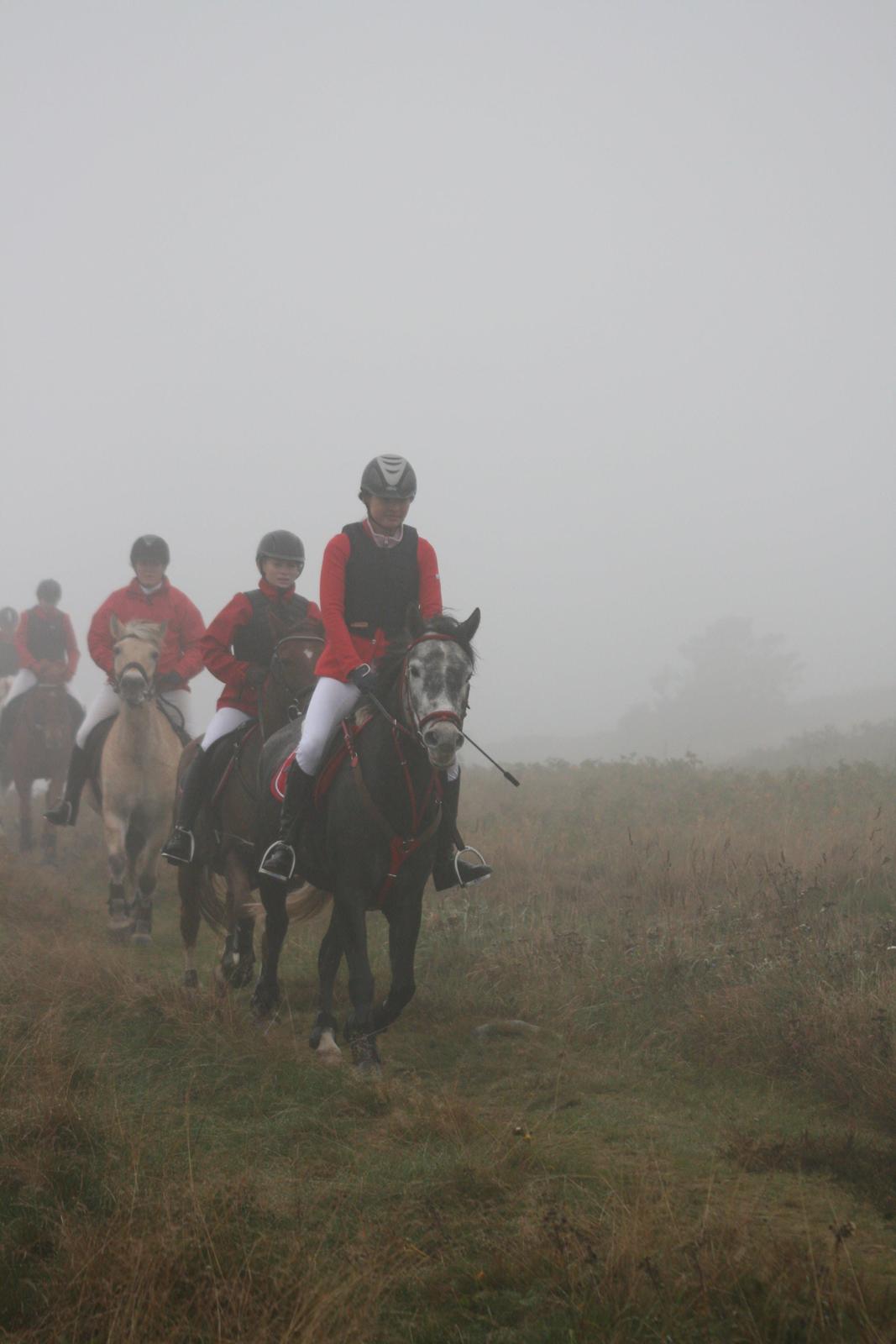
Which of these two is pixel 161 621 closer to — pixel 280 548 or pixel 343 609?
pixel 280 548

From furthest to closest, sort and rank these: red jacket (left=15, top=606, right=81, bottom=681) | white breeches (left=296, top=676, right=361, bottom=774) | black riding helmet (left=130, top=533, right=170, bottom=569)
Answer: red jacket (left=15, top=606, right=81, bottom=681)
black riding helmet (left=130, top=533, right=170, bottom=569)
white breeches (left=296, top=676, right=361, bottom=774)

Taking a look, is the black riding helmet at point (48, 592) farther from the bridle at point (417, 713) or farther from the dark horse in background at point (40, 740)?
the bridle at point (417, 713)

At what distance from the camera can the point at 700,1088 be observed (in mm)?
5848

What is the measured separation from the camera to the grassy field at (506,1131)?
3.02 m

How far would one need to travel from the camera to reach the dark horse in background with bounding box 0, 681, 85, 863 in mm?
16469

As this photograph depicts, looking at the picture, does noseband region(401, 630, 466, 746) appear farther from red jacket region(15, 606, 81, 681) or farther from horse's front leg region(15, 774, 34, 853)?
red jacket region(15, 606, 81, 681)

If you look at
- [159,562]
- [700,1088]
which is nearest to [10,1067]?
[700,1088]

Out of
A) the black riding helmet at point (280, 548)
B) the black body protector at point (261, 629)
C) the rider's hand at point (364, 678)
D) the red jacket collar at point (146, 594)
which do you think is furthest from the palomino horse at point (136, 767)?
the rider's hand at point (364, 678)

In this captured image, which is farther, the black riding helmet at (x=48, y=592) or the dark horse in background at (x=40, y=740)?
the black riding helmet at (x=48, y=592)

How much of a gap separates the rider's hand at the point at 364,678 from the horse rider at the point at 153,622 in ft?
19.2

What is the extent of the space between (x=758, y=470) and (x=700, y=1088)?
597ft

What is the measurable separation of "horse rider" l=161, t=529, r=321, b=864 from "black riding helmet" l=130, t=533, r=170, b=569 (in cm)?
335

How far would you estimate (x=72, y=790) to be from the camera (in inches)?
501

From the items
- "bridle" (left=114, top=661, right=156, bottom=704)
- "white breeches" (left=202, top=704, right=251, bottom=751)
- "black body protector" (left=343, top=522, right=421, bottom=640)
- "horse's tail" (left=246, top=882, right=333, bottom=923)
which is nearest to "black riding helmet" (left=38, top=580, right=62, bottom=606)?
"bridle" (left=114, top=661, right=156, bottom=704)
